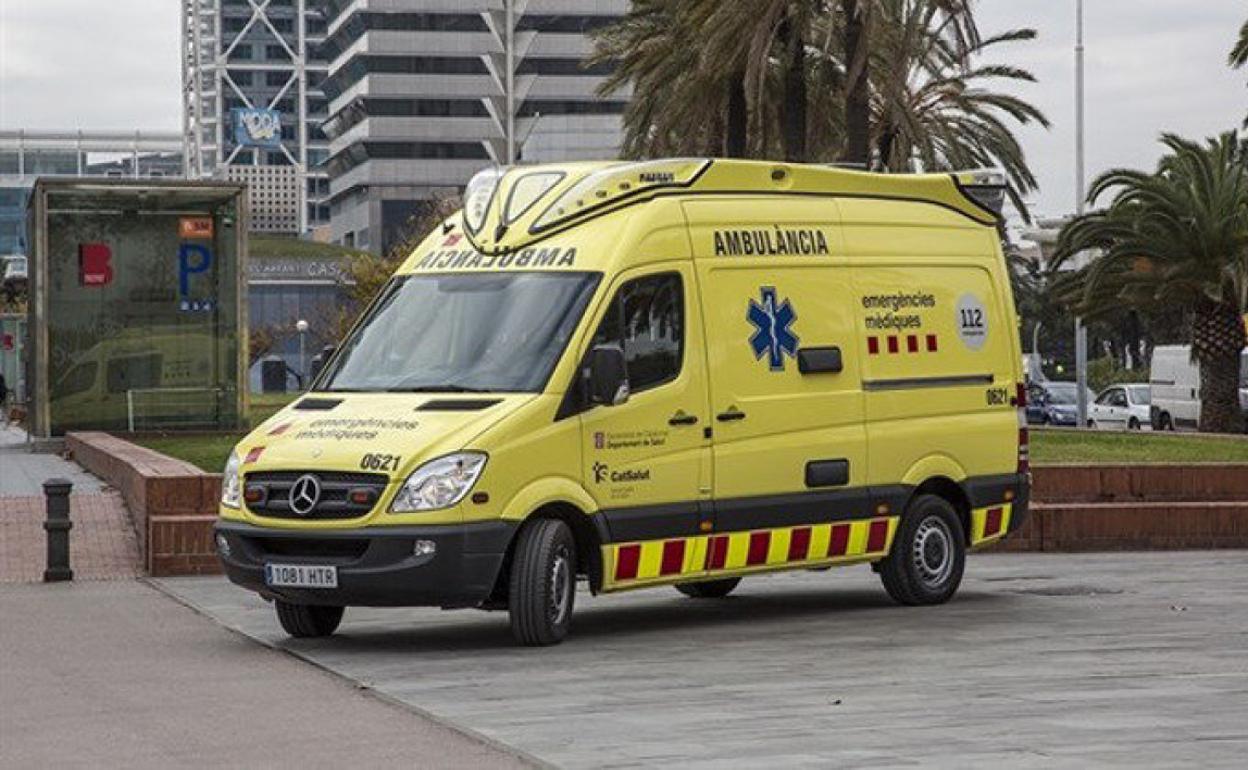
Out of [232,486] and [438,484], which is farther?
[232,486]

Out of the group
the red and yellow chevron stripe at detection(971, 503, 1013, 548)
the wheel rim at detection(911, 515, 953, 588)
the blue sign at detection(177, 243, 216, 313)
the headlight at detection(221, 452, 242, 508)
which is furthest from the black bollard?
the blue sign at detection(177, 243, 216, 313)

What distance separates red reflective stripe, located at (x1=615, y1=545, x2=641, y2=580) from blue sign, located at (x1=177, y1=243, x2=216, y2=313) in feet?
73.1

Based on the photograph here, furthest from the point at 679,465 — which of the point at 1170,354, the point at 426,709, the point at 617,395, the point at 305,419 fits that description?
the point at 1170,354

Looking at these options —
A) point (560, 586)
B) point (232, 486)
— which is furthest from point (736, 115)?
point (560, 586)

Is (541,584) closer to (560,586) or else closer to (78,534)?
(560,586)

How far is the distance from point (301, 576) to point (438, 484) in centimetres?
90

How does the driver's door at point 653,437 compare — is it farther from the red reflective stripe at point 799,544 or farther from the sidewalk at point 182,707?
the sidewalk at point 182,707

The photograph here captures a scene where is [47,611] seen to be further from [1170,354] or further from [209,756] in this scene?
[1170,354]

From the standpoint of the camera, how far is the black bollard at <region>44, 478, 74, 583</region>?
19.0 m

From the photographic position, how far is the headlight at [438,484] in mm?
13820

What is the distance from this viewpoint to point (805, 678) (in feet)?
41.4

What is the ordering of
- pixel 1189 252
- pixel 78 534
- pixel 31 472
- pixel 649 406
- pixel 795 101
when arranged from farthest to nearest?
pixel 1189 252 < pixel 795 101 < pixel 31 472 < pixel 78 534 < pixel 649 406

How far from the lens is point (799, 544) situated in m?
16.0

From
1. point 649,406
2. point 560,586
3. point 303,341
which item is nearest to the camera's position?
point 560,586
